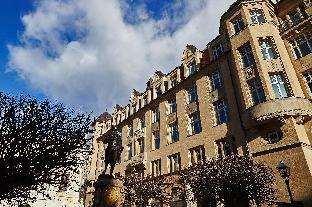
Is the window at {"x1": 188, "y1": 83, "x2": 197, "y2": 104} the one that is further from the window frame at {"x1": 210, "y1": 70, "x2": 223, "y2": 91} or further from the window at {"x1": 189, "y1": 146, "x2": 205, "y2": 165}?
the window at {"x1": 189, "y1": 146, "x2": 205, "y2": 165}

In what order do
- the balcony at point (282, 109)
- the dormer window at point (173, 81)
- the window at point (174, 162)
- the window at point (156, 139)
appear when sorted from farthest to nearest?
the dormer window at point (173, 81) < the window at point (156, 139) < the window at point (174, 162) < the balcony at point (282, 109)

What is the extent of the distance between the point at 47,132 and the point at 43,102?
131 inches

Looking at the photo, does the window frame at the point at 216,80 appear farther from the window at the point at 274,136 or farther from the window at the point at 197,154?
the window at the point at 274,136

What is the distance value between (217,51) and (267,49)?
6.83 meters

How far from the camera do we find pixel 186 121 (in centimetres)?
3075

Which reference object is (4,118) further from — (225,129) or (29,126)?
(225,129)

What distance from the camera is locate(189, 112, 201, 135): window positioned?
29.1 metres

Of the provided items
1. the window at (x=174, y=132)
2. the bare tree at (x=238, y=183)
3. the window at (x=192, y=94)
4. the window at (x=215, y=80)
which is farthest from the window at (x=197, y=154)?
the bare tree at (x=238, y=183)

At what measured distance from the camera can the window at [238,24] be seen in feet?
89.2

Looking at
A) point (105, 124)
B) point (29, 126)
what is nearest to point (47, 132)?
point (29, 126)

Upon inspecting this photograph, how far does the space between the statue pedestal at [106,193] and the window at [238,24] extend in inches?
798

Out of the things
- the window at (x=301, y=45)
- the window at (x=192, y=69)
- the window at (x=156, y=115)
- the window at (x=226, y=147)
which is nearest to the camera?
the window at (x=301, y=45)

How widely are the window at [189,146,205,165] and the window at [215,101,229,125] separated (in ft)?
10.5

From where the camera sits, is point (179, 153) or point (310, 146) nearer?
point (310, 146)
